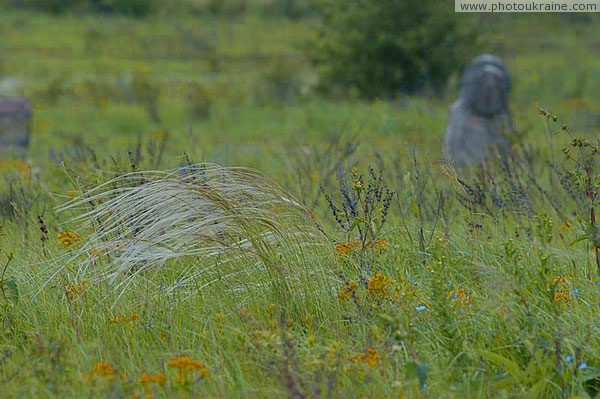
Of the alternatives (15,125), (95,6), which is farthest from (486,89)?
(95,6)

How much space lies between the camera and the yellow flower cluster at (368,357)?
10.4 ft

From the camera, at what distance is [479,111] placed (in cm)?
948

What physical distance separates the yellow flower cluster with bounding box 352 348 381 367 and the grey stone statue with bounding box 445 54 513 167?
6.09m

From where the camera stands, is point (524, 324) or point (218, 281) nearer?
point (524, 324)

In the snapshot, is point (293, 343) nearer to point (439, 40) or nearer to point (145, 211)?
point (145, 211)

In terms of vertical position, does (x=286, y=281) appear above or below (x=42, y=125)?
above

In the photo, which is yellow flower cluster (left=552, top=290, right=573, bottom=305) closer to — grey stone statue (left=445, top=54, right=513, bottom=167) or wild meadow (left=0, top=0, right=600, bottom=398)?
wild meadow (left=0, top=0, right=600, bottom=398)

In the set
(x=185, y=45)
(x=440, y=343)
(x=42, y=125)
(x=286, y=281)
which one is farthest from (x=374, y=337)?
(x=185, y=45)

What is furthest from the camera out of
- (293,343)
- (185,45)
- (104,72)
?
(185,45)

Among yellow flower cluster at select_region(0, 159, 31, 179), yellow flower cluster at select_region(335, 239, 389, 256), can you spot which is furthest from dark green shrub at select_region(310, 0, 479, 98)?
yellow flower cluster at select_region(335, 239, 389, 256)

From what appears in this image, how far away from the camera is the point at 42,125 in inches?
541

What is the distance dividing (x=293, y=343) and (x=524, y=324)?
0.86m

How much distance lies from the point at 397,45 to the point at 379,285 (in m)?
13.2

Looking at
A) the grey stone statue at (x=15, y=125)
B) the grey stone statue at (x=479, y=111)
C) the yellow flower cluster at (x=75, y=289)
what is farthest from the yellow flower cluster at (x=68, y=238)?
the grey stone statue at (x=15, y=125)
